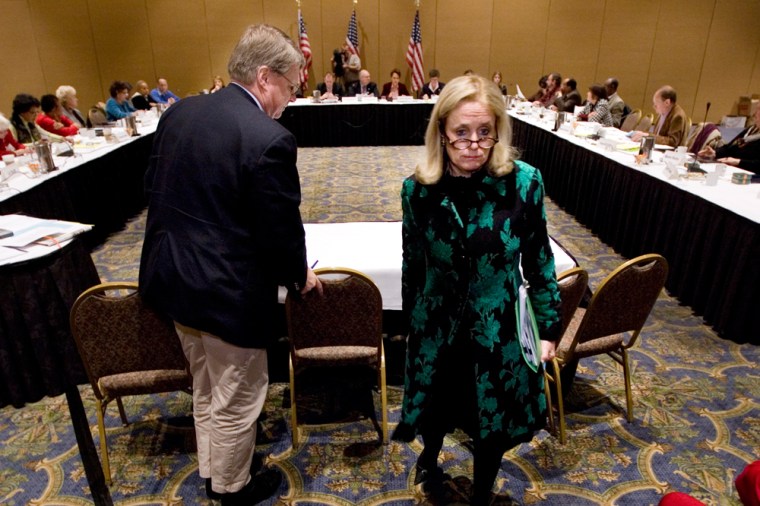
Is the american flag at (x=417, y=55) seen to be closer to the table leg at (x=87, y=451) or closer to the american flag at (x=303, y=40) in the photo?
the american flag at (x=303, y=40)

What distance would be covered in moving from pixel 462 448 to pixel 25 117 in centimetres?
553

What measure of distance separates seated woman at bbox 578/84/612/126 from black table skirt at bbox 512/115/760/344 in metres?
1.23

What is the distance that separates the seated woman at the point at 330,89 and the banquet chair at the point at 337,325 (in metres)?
7.70

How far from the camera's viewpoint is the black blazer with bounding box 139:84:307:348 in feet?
4.50

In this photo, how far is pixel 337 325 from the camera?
2.02 meters

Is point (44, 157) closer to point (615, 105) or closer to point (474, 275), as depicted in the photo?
point (474, 275)

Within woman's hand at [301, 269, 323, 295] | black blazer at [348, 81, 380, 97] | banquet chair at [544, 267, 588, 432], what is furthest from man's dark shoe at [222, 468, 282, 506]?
black blazer at [348, 81, 380, 97]

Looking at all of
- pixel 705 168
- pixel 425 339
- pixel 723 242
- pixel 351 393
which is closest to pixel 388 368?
pixel 351 393

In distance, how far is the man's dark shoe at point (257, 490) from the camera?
1794 millimetres

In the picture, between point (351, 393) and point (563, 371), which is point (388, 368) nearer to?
point (351, 393)

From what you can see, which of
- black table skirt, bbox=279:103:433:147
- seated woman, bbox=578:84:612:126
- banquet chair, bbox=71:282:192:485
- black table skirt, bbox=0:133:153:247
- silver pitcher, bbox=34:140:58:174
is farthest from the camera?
black table skirt, bbox=279:103:433:147

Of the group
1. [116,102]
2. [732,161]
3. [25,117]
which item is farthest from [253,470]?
[116,102]

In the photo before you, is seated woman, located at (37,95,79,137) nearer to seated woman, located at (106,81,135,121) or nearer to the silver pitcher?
seated woman, located at (106,81,135,121)

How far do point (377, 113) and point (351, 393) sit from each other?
7213mm
